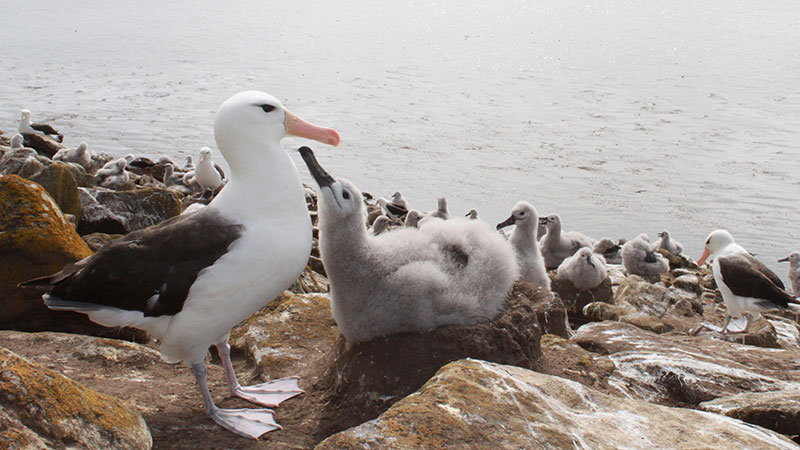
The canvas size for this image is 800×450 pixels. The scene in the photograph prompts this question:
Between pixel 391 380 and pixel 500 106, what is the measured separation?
25943 mm

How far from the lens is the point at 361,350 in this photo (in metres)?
4.56

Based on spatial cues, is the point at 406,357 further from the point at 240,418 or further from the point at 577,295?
the point at 577,295

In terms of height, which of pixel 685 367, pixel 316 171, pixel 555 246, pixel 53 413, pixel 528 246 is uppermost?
pixel 316 171

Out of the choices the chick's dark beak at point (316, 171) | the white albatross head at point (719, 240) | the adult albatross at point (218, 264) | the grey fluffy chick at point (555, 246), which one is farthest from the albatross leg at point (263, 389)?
the grey fluffy chick at point (555, 246)

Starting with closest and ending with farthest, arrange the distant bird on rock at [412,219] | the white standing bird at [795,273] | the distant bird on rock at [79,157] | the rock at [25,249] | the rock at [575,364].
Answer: the rock at [575,364], the rock at [25,249], the distant bird on rock at [412,219], the white standing bird at [795,273], the distant bird on rock at [79,157]

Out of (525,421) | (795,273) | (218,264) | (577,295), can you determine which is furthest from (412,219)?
(525,421)

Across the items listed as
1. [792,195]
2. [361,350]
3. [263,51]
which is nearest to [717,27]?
[263,51]

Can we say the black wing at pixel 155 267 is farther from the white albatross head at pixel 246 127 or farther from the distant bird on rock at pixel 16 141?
the distant bird on rock at pixel 16 141

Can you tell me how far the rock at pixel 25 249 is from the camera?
557 cm

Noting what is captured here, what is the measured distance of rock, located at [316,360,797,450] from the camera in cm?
280

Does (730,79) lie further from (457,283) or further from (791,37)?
(457,283)

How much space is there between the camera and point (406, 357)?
14.5 ft

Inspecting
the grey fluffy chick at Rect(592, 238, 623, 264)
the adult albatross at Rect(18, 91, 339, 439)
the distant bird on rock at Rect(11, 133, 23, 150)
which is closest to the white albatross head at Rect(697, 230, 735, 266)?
the grey fluffy chick at Rect(592, 238, 623, 264)

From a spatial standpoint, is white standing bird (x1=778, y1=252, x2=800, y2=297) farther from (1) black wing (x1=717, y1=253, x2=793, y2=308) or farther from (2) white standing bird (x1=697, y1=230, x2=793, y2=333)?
(1) black wing (x1=717, y1=253, x2=793, y2=308)
